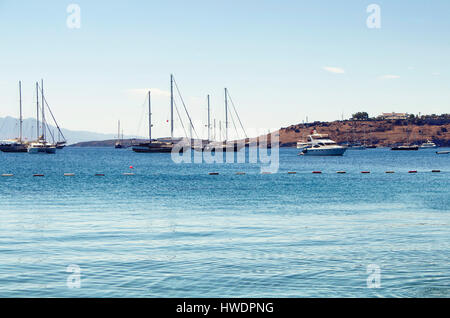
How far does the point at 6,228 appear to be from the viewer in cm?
2600

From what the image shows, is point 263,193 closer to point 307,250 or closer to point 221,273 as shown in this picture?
point 307,250

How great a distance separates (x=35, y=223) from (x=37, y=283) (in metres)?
13.5

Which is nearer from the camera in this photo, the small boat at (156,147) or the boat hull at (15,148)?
the small boat at (156,147)

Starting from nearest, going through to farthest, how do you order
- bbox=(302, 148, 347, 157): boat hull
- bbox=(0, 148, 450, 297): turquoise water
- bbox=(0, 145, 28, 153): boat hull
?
bbox=(0, 148, 450, 297): turquoise water < bbox=(302, 148, 347, 157): boat hull < bbox=(0, 145, 28, 153): boat hull

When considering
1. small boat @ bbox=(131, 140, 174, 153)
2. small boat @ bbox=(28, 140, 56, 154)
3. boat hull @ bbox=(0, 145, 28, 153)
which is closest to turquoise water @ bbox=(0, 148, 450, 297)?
small boat @ bbox=(131, 140, 174, 153)

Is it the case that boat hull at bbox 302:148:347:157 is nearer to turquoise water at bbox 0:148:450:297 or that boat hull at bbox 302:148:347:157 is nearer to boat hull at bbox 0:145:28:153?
boat hull at bbox 0:145:28:153

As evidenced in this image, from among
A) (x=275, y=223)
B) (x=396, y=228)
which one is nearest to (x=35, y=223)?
(x=275, y=223)

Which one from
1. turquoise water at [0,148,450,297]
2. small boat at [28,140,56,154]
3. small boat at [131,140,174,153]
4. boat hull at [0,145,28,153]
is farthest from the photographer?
boat hull at [0,145,28,153]

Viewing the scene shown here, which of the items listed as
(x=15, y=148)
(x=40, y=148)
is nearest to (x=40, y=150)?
(x=40, y=148)

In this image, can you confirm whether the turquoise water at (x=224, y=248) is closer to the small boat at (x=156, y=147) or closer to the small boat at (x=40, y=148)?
the small boat at (x=156, y=147)

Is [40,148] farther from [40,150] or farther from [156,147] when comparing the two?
[156,147]

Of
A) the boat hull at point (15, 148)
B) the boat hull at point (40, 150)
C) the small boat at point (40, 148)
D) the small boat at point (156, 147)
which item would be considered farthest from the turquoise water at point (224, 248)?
the boat hull at point (15, 148)

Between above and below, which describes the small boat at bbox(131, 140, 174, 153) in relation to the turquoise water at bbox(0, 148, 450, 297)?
above

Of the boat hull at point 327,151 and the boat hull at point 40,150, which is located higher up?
the boat hull at point 40,150
